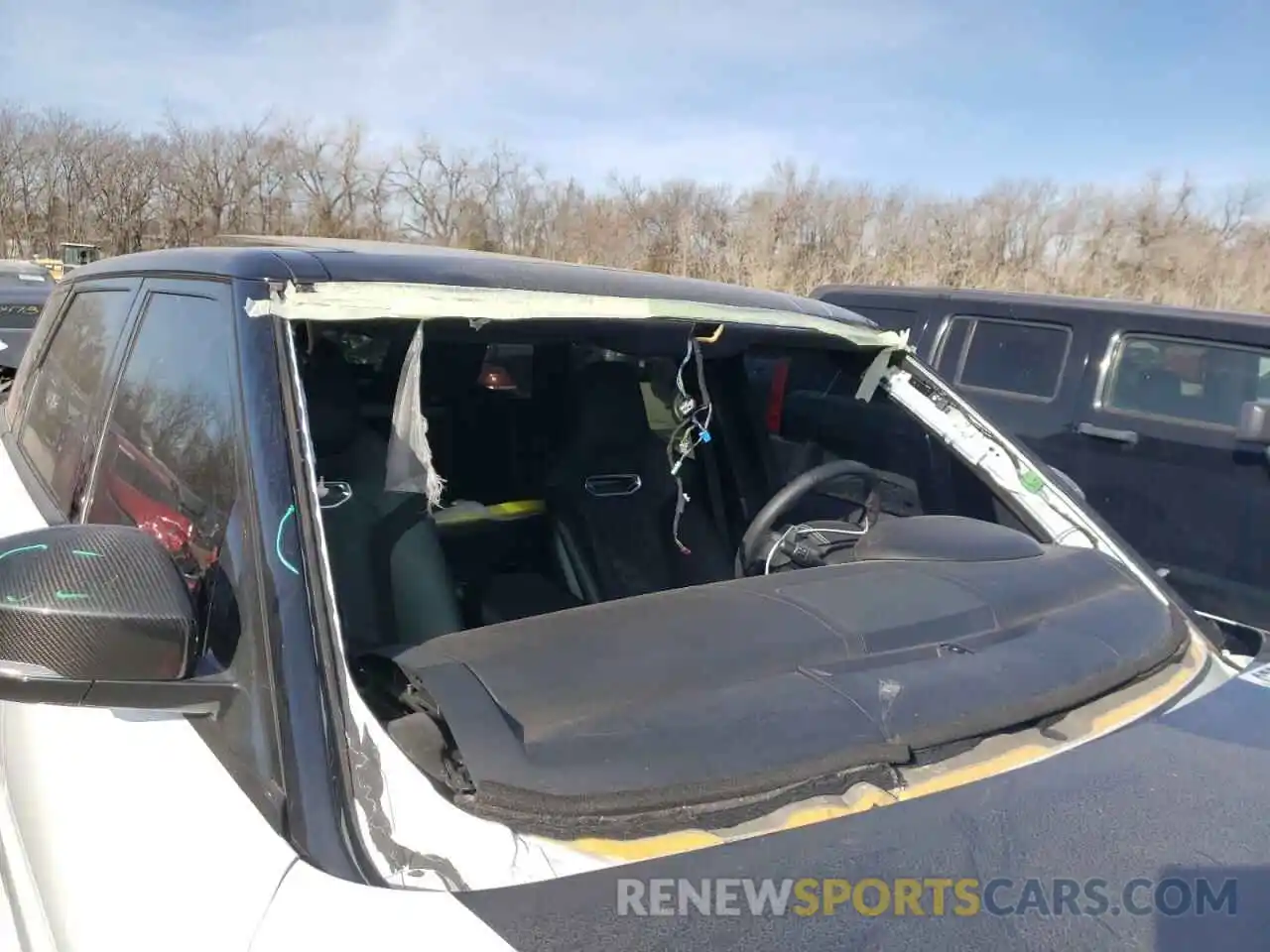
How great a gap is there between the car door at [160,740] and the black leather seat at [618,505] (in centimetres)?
126

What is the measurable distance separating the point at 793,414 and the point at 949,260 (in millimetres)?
25736

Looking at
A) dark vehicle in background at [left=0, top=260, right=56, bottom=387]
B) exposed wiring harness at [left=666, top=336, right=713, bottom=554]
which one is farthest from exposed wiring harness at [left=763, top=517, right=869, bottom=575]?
dark vehicle in background at [left=0, top=260, right=56, bottom=387]

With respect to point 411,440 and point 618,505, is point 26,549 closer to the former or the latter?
point 411,440

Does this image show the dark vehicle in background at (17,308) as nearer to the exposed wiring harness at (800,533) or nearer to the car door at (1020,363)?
the exposed wiring harness at (800,533)

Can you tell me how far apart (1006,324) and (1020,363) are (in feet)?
0.87

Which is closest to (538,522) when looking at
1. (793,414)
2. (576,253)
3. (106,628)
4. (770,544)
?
(770,544)

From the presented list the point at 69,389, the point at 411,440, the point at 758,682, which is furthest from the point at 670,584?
the point at 69,389

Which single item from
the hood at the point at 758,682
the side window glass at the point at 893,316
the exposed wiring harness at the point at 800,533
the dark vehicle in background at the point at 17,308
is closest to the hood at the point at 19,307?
the dark vehicle in background at the point at 17,308

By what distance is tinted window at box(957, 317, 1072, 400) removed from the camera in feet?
18.5

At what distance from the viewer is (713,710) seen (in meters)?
1.31

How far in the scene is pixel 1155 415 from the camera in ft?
17.0

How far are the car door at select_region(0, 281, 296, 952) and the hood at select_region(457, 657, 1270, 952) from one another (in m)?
0.34

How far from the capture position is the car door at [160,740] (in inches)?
45.4

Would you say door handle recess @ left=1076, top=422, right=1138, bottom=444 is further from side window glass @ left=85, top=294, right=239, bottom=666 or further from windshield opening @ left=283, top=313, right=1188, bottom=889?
side window glass @ left=85, top=294, right=239, bottom=666
